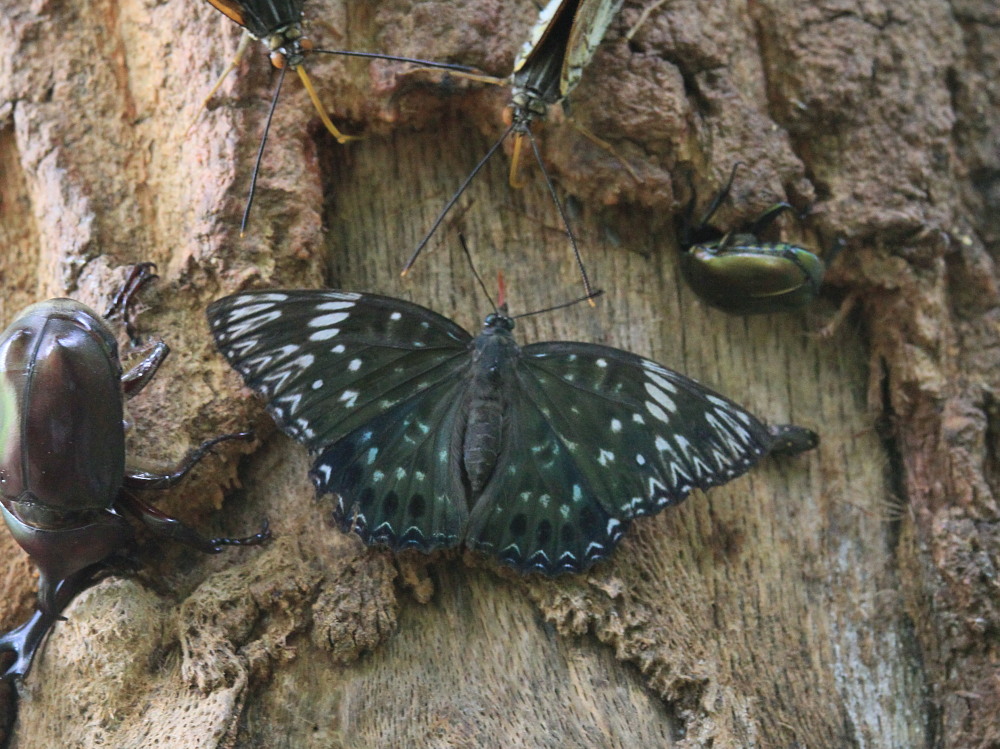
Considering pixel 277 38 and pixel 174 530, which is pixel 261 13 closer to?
pixel 277 38

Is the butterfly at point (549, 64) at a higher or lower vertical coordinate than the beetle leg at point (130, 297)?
higher

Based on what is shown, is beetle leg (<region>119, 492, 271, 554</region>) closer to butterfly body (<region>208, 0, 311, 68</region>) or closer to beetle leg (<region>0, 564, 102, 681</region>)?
beetle leg (<region>0, 564, 102, 681</region>)

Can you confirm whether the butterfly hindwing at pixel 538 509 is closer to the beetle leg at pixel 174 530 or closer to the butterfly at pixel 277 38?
the beetle leg at pixel 174 530

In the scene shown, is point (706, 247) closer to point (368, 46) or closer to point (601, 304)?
point (601, 304)

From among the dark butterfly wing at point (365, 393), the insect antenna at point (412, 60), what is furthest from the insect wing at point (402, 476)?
the insect antenna at point (412, 60)

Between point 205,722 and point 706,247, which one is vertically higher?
point 706,247

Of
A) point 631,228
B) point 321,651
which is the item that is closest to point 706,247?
point 631,228
